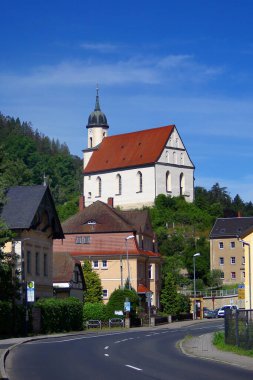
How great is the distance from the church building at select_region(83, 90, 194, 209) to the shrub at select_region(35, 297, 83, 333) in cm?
9047

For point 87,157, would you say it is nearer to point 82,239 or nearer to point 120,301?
point 82,239

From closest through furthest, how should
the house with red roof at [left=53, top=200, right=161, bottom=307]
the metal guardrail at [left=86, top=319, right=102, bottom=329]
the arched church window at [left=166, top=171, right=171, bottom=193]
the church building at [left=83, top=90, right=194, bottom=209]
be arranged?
the metal guardrail at [left=86, top=319, right=102, bottom=329], the house with red roof at [left=53, top=200, right=161, bottom=307], the church building at [left=83, top=90, right=194, bottom=209], the arched church window at [left=166, top=171, right=171, bottom=193]

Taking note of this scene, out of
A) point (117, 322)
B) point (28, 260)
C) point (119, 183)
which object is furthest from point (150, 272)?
point (119, 183)

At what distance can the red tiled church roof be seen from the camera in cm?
15238

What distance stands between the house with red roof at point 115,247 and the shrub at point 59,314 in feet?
87.7

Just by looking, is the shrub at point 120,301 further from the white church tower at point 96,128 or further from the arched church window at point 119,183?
the white church tower at point 96,128

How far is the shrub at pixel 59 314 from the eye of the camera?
1984 inches

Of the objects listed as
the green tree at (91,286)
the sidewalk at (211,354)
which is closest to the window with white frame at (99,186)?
the green tree at (91,286)

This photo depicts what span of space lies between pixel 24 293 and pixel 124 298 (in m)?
17.9

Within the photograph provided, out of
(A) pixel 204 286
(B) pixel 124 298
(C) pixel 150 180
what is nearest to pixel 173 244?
(A) pixel 204 286

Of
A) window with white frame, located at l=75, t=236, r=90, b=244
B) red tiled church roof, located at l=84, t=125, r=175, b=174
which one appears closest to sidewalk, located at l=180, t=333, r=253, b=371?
window with white frame, located at l=75, t=236, r=90, b=244

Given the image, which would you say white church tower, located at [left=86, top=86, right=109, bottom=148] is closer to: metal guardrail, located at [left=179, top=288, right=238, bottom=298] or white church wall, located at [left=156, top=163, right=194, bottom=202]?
white church wall, located at [left=156, top=163, right=194, bottom=202]

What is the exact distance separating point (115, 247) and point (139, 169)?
64923 mm

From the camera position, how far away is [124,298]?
68.3 meters
